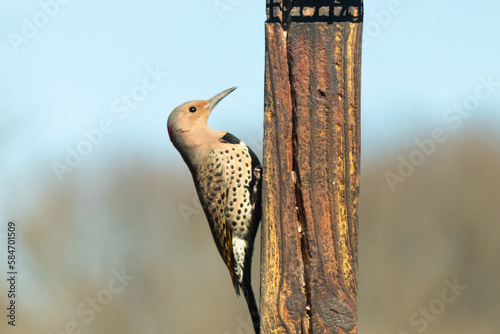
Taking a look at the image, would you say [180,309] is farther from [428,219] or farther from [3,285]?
[428,219]

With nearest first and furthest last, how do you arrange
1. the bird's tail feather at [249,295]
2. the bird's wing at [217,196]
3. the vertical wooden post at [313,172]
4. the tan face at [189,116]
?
the vertical wooden post at [313,172]
the bird's tail feather at [249,295]
the bird's wing at [217,196]
the tan face at [189,116]

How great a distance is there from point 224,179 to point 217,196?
152 mm

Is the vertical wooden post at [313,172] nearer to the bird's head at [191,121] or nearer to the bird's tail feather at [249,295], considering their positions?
the bird's tail feather at [249,295]

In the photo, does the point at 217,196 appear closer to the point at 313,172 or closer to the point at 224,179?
the point at 224,179

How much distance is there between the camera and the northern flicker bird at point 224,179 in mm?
4227

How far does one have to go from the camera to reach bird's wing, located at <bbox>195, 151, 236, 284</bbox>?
433cm

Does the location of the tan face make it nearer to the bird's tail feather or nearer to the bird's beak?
the bird's beak

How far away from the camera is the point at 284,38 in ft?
10.5

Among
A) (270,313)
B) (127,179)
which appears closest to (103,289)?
(127,179)

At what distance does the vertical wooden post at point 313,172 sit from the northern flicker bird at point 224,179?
966 millimetres
